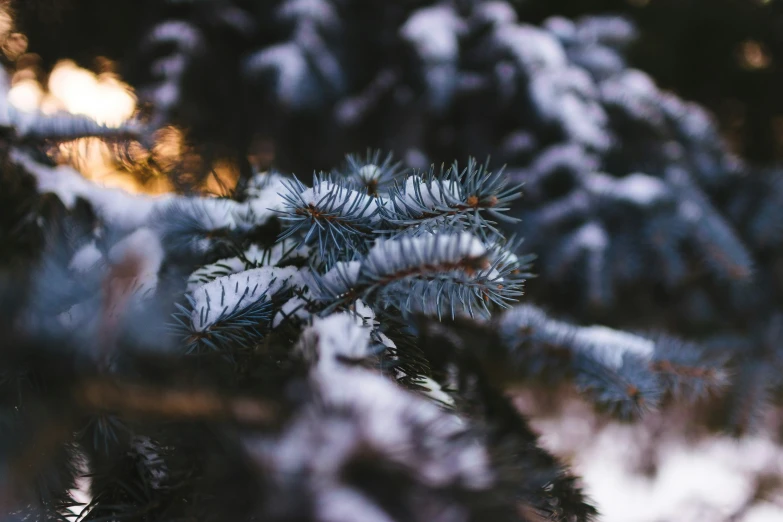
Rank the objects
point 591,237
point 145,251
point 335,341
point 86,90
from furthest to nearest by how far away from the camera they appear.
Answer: point 86,90 → point 591,237 → point 145,251 → point 335,341

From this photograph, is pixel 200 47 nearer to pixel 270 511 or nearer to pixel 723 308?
pixel 270 511

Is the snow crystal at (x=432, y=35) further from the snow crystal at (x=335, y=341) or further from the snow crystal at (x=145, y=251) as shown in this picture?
the snow crystal at (x=335, y=341)

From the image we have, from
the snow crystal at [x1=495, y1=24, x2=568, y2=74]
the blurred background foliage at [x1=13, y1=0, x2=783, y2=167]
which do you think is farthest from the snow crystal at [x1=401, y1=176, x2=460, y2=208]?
the blurred background foliage at [x1=13, y1=0, x2=783, y2=167]

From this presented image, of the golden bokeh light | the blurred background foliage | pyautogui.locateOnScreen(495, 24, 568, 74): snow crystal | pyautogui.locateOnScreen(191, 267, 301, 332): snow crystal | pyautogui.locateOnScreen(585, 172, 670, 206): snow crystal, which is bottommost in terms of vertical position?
pyautogui.locateOnScreen(191, 267, 301, 332): snow crystal

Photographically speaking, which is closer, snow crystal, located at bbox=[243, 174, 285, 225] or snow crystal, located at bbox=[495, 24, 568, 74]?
snow crystal, located at bbox=[243, 174, 285, 225]

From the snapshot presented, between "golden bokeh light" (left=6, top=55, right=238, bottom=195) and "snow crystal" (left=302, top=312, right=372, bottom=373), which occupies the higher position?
"golden bokeh light" (left=6, top=55, right=238, bottom=195)

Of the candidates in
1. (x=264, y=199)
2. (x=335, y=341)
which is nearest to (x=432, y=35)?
(x=264, y=199)

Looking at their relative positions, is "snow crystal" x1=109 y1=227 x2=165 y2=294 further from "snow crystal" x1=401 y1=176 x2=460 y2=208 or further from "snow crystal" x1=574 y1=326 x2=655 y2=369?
"snow crystal" x1=574 y1=326 x2=655 y2=369

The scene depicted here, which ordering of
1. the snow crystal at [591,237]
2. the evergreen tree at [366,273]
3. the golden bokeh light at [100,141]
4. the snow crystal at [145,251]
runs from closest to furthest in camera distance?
the evergreen tree at [366,273]
the snow crystal at [145,251]
the golden bokeh light at [100,141]
the snow crystal at [591,237]

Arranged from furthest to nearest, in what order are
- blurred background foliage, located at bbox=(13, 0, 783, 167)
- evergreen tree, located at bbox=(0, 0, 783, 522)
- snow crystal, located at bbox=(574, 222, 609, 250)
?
blurred background foliage, located at bbox=(13, 0, 783, 167) < snow crystal, located at bbox=(574, 222, 609, 250) < evergreen tree, located at bbox=(0, 0, 783, 522)

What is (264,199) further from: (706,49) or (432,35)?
(706,49)

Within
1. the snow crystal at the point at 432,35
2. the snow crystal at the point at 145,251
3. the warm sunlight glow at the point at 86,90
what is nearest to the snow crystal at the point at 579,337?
A: the snow crystal at the point at 145,251

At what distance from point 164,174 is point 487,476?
2.70 feet

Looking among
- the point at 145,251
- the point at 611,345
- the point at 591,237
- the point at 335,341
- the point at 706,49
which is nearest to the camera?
the point at 335,341
